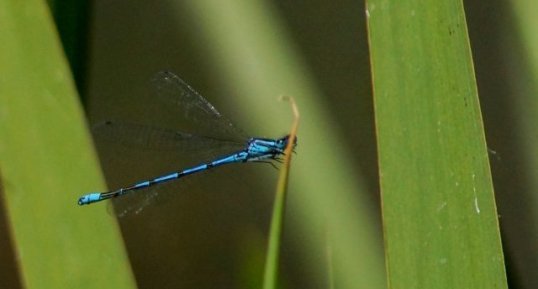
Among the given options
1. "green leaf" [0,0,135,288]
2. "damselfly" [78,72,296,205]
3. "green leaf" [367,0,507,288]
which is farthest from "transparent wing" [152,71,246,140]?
"green leaf" [367,0,507,288]

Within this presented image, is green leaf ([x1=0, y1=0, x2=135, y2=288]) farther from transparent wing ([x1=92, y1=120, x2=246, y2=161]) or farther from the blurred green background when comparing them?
transparent wing ([x1=92, y1=120, x2=246, y2=161])

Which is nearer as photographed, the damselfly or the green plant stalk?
the green plant stalk

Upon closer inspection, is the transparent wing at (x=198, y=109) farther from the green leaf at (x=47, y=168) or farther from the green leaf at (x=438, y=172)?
the green leaf at (x=438, y=172)

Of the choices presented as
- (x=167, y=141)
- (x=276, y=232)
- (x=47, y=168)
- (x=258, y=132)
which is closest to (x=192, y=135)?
(x=167, y=141)

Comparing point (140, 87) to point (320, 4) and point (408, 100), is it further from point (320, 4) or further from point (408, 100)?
point (408, 100)

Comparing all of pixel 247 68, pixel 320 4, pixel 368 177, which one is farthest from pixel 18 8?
pixel 320 4

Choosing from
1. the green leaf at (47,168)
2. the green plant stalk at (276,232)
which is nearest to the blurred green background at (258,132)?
the green leaf at (47,168)

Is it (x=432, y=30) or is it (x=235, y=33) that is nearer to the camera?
(x=432, y=30)

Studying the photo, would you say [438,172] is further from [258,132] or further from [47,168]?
[258,132]
